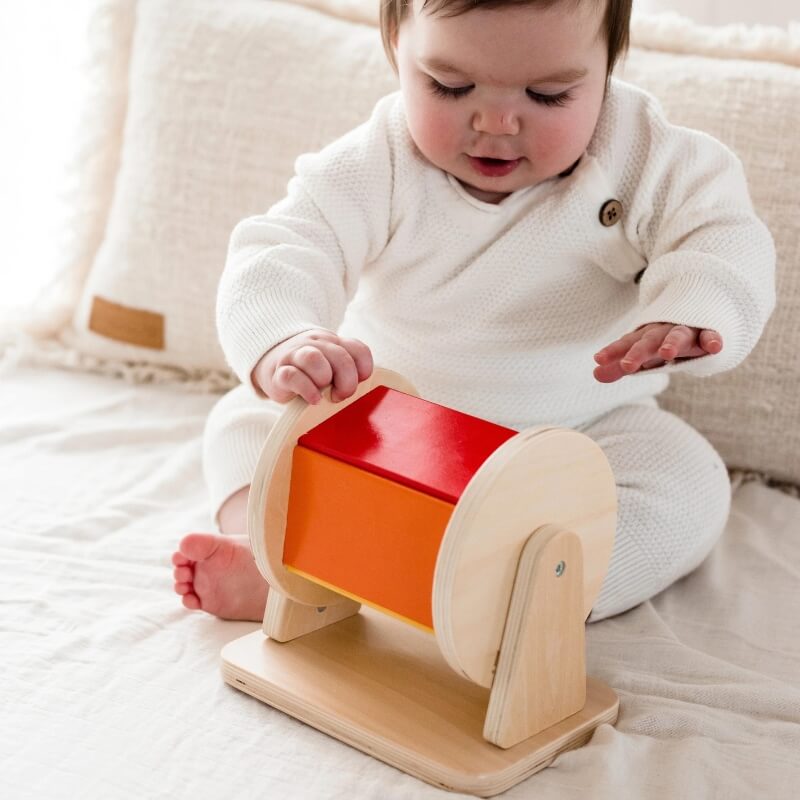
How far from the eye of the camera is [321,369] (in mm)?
843

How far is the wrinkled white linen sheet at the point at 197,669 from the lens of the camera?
775mm

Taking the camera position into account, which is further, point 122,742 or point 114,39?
point 114,39

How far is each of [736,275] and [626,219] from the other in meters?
0.12

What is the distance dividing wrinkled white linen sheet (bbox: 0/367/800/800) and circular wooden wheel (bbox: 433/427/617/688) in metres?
0.10

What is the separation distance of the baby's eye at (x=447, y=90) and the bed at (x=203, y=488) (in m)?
0.33

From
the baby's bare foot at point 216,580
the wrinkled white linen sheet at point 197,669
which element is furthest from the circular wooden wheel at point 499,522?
the baby's bare foot at point 216,580

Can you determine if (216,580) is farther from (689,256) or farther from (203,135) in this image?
(203,135)

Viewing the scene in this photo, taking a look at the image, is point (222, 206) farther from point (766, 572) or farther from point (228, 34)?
point (766, 572)

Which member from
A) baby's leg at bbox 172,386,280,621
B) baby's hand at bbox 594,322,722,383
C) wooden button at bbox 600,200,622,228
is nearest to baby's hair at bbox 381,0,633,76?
wooden button at bbox 600,200,622,228

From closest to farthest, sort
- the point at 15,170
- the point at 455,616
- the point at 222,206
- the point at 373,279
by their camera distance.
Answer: the point at 455,616
the point at 373,279
the point at 222,206
the point at 15,170

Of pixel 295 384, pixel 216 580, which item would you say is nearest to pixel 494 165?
pixel 295 384

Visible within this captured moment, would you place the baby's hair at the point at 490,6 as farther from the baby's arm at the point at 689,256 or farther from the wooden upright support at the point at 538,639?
the wooden upright support at the point at 538,639

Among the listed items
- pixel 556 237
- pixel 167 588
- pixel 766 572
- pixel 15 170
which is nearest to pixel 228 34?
pixel 15 170

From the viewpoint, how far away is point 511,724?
31.1 inches
